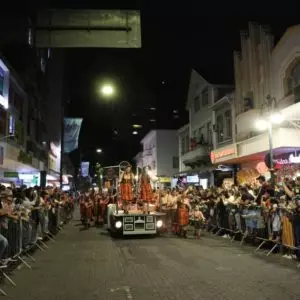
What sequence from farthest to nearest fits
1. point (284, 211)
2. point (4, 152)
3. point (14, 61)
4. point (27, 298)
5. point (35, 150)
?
point (35, 150)
point (14, 61)
point (4, 152)
point (284, 211)
point (27, 298)

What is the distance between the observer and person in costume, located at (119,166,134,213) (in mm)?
17953

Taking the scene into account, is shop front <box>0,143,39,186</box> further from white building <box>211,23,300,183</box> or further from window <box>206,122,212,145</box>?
window <box>206,122,212,145</box>

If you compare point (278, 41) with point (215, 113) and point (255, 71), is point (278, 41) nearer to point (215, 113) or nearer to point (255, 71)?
point (255, 71)

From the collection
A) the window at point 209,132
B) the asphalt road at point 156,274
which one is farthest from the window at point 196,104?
the asphalt road at point 156,274

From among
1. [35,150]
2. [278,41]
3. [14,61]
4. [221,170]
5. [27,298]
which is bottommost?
[27,298]

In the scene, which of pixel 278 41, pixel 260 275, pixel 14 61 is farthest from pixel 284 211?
pixel 14 61

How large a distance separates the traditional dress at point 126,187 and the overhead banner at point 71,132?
36.9 metres

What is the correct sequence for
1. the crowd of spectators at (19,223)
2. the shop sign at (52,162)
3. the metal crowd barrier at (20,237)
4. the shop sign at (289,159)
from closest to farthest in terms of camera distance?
the crowd of spectators at (19,223) < the metal crowd barrier at (20,237) < the shop sign at (289,159) < the shop sign at (52,162)

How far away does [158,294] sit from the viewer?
24.6 ft

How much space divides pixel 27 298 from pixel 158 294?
239cm

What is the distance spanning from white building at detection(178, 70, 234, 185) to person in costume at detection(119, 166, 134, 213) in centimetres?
1303

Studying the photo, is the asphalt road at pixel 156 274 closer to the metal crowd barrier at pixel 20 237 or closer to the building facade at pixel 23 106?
the metal crowd barrier at pixel 20 237

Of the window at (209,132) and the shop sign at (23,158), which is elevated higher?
the window at (209,132)

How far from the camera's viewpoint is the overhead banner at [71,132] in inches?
2141
